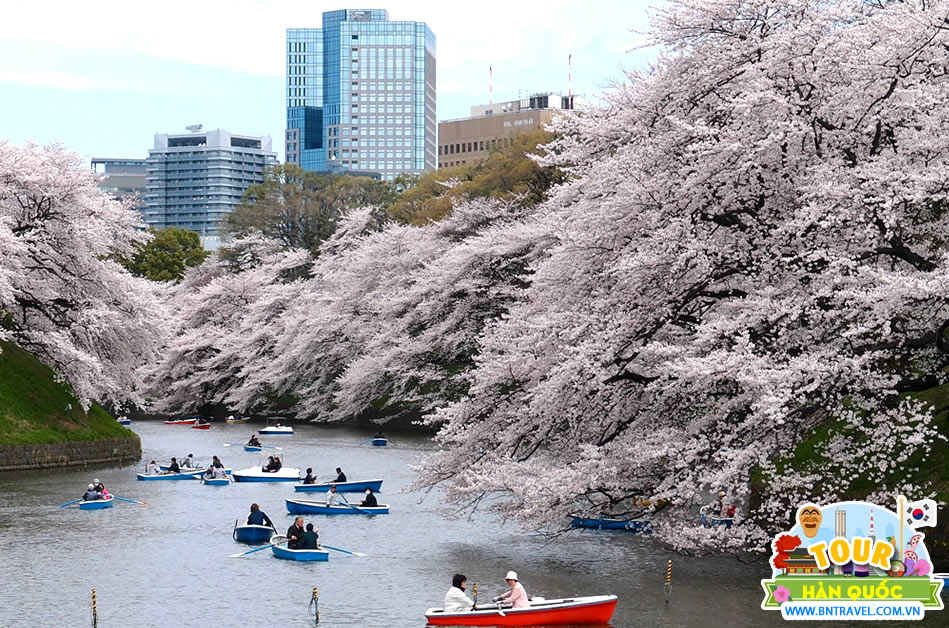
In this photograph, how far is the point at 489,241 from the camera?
6278cm

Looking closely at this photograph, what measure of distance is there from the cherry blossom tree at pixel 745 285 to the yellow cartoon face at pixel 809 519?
5.81 feet

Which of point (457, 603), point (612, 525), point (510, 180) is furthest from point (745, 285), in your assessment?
point (510, 180)

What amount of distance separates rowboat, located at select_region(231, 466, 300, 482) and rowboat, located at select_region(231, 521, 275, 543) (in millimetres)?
15898

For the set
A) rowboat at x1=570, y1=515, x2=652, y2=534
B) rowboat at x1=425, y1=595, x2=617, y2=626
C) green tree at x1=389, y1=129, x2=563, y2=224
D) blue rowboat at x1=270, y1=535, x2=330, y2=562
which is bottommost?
blue rowboat at x1=270, y1=535, x2=330, y2=562

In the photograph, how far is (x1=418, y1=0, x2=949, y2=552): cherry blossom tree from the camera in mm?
25031

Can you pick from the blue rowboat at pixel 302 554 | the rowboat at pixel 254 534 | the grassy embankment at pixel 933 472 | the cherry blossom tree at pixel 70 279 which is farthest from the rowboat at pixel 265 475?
the grassy embankment at pixel 933 472

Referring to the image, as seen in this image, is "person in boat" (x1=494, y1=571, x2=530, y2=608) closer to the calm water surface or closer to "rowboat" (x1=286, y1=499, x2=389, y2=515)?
the calm water surface

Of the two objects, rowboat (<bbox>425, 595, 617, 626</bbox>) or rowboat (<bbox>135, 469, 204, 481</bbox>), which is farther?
rowboat (<bbox>135, 469, 204, 481</bbox>)

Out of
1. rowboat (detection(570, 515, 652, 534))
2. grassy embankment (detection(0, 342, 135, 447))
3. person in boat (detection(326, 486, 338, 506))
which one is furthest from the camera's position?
grassy embankment (detection(0, 342, 135, 447))

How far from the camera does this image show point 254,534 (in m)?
34.1

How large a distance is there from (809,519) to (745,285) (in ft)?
23.3

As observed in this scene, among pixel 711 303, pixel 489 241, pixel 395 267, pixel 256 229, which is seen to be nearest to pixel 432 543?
pixel 711 303

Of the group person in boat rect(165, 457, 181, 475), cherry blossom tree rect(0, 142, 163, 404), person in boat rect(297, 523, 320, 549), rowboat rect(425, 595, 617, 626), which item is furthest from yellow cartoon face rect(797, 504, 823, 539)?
cherry blossom tree rect(0, 142, 163, 404)

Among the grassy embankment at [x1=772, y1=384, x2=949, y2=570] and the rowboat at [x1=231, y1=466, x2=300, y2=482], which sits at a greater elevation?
the grassy embankment at [x1=772, y1=384, x2=949, y2=570]
